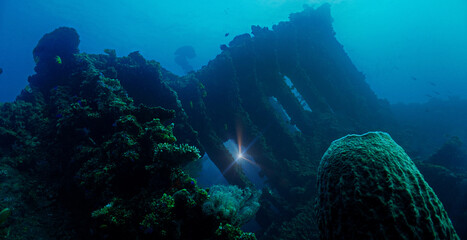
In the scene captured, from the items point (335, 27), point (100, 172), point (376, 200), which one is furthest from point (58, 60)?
point (335, 27)

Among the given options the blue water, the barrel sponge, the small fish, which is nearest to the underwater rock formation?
the barrel sponge

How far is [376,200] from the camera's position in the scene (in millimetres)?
1820

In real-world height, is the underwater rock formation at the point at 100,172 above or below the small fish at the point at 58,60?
below

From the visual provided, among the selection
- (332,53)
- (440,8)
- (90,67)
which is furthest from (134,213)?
(440,8)

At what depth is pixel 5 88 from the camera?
272ft

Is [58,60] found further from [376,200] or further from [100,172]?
[376,200]

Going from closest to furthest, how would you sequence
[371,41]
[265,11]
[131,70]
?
[131,70] → [265,11] → [371,41]

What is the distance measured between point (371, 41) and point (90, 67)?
172 meters

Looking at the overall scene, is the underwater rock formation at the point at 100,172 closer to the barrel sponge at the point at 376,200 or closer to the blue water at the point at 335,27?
the barrel sponge at the point at 376,200

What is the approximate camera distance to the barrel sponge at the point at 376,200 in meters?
1.73

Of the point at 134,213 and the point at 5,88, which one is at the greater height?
the point at 5,88

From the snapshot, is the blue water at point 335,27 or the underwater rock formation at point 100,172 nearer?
the underwater rock formation at point 100,172

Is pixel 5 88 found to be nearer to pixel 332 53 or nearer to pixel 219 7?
pixel 219 7

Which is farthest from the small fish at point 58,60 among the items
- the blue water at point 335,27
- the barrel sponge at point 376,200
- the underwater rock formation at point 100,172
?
the blue water at point 335,27
